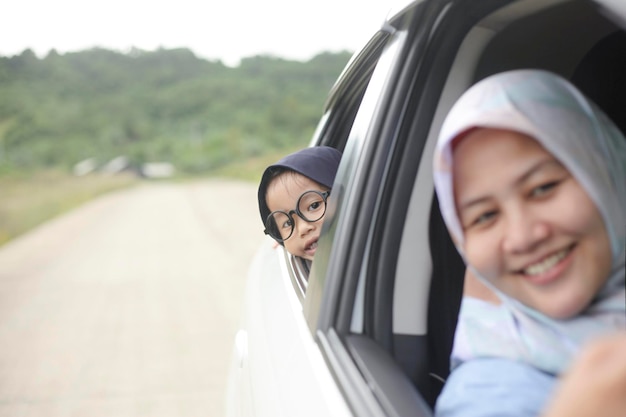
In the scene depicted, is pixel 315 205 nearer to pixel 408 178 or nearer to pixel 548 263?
pixel 408 178

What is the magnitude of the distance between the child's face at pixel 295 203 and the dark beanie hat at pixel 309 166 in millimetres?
26

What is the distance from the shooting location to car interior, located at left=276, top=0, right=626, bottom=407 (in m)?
1.60

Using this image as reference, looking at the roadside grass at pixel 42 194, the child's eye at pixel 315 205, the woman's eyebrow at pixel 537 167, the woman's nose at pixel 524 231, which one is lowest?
the roadside grass at pixel 42 194

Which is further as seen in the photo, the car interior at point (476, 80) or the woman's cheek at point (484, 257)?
the car interior at point (476, 80)

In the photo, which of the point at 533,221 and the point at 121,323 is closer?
the point at 533,221

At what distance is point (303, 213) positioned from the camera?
260 centimetres

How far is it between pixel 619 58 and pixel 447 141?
85cm

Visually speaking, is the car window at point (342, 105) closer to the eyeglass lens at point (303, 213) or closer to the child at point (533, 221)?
the eyeglass lens at point (303, 213)

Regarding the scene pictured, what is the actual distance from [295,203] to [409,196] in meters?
1.02

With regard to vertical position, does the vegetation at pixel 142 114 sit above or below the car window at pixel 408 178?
below

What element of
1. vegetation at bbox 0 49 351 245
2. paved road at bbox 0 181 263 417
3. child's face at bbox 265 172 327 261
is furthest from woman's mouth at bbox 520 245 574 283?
vegetation at bbox 0 49 351 245

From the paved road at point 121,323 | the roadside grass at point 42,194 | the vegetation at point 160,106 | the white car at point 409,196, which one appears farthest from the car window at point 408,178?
the vegetation at point 160,106

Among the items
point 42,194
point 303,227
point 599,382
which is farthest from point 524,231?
point 42,194

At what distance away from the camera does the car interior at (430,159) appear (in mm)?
1597
